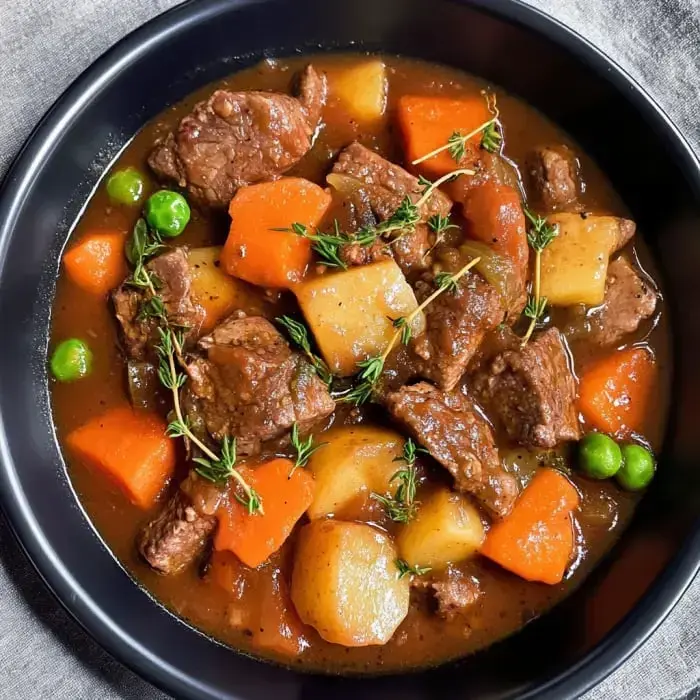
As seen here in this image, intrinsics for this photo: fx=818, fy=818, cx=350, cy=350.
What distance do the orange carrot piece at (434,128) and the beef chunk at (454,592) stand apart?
6.08 ft

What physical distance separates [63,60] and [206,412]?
1.87 metres

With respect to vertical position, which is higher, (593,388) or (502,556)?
(593,388)

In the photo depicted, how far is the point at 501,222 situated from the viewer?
12.1 feet

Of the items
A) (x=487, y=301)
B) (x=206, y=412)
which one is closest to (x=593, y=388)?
(x=487, y=301)

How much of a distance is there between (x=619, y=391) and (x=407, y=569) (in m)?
1.30

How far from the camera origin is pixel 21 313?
12.0 feet

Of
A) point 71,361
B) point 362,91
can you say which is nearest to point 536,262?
point 362,91

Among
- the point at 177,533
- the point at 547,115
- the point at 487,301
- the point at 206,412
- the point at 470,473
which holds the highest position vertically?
the point at 547,115

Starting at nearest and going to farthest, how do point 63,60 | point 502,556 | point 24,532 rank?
point 24,532
point 502,556
point 63,60

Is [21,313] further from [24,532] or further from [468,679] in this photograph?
[468,679]

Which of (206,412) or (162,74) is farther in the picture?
(162,74)

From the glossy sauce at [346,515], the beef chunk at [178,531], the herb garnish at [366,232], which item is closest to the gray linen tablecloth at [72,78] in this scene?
the glossy sauce at [346,515]

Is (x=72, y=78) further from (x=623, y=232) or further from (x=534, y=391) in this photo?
(x=623, y=232)

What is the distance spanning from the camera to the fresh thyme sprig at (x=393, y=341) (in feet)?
11.4
